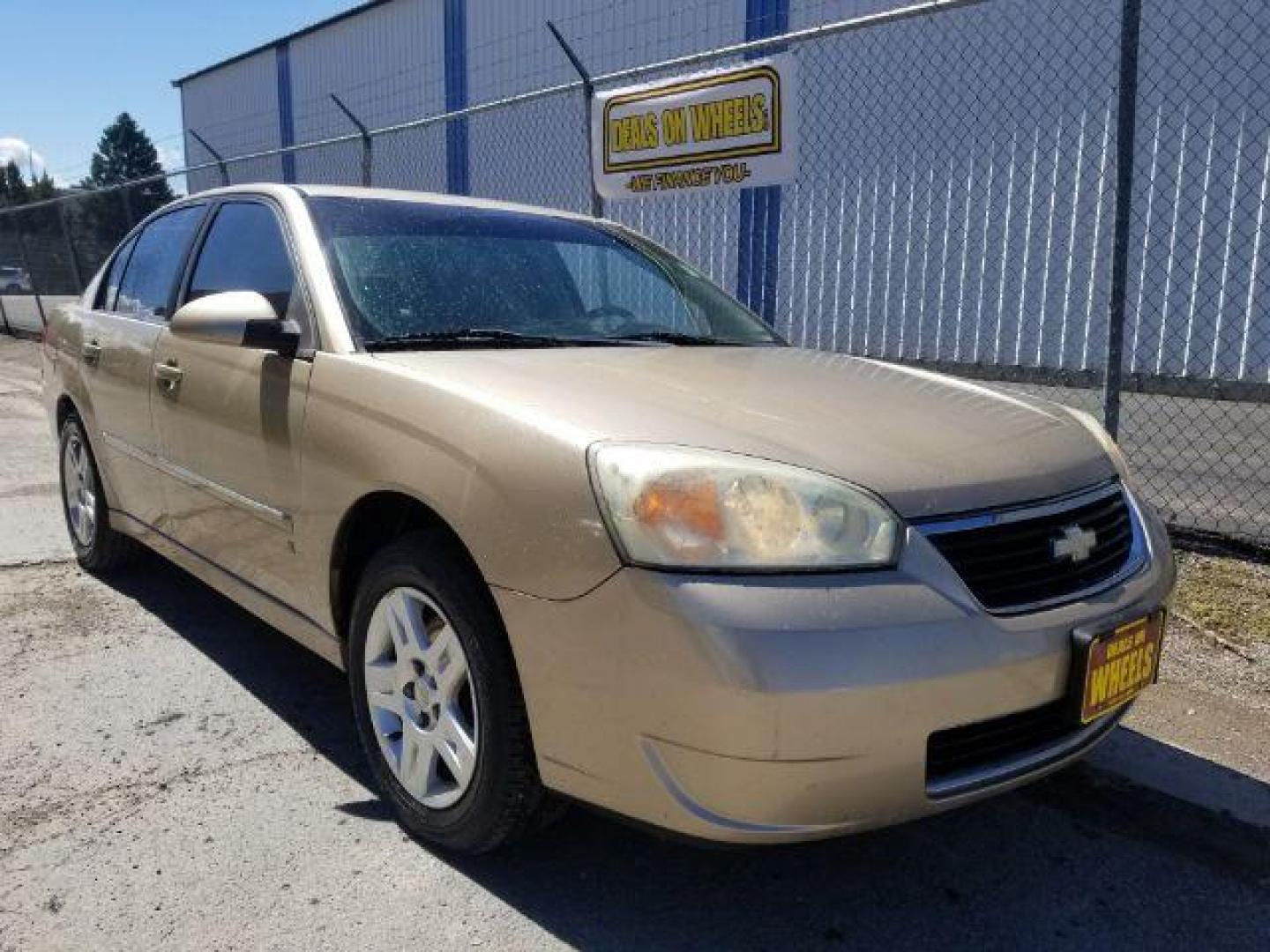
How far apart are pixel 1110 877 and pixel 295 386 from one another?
2345mm

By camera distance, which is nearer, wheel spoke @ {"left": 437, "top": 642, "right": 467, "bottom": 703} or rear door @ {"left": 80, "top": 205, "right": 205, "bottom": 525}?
wheel spoke @ {"left": 437, "top": 642, "right": 467, "bottom": 703}

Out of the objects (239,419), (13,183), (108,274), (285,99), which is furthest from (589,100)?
→ (13,183)

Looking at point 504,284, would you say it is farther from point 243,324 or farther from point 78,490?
point 78,490

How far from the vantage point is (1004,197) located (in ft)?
29.7

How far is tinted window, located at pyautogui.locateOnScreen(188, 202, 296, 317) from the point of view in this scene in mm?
3057

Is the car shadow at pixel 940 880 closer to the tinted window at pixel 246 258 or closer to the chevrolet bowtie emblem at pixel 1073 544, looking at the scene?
the chevrolet bowtie emblem at pixel 1073 544

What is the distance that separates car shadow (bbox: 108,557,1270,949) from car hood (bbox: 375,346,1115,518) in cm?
78

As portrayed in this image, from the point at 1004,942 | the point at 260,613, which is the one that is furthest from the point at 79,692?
the point at 1004,942

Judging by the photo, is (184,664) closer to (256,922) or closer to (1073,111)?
(256,922)

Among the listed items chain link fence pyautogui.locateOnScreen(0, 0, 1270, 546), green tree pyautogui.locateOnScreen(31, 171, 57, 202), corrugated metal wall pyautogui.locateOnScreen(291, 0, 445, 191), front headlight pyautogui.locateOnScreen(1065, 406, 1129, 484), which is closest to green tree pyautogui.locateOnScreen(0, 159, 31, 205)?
green tree pyautogui.locateOnScreen(31, 171, 57, 202)

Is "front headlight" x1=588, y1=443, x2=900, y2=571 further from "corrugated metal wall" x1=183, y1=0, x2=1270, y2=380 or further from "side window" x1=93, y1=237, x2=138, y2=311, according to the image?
"corrugated metal wall" x1=183, y1=0, x2=1270, y2=380

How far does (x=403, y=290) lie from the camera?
9.48 feet

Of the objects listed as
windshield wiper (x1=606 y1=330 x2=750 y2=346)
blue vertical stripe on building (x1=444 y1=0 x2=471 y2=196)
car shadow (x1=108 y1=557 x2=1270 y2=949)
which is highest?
blue vertical stripe on building (x1=444 y1=0 x2=471 y2=196)

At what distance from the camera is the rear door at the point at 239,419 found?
2840 millimetres
